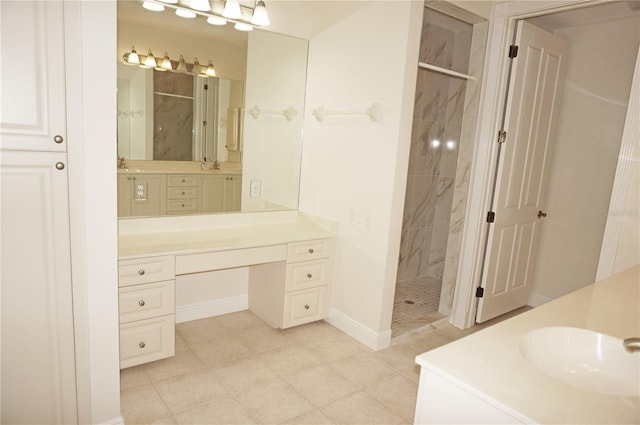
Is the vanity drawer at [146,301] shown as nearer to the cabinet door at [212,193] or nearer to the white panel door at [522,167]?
the cabinet door at [212,193]

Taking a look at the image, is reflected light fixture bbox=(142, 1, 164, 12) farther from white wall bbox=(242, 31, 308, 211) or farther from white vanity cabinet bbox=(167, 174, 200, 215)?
white vanity cabinet bbox=(167, 174, 200, 215)

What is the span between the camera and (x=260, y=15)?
9.30 ft

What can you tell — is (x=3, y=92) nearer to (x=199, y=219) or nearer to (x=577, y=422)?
(x=199, y=219)

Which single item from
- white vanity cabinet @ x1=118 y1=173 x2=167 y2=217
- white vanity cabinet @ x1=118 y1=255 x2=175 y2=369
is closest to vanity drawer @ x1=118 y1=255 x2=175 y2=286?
white vanity cabinet @ x1=118 y1=255 x2=175 y2=369

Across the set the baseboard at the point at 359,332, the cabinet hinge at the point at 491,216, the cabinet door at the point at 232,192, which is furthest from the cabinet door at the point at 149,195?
the cabinet hinge at the point at 491,216

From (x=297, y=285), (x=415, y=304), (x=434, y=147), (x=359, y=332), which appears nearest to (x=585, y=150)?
(x=434, y=147)

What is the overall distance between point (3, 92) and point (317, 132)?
2133mm

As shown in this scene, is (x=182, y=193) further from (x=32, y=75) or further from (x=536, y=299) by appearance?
(x=536, y=299)

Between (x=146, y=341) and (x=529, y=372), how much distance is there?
6.79ft

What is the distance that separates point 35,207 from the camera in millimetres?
1537

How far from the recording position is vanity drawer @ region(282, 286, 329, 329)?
2957 mm

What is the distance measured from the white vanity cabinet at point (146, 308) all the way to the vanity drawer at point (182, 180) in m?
0.67

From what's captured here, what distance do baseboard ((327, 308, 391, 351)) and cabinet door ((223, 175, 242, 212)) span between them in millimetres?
1099

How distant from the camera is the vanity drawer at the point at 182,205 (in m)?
2.84
